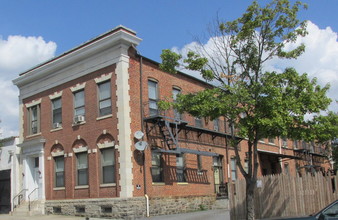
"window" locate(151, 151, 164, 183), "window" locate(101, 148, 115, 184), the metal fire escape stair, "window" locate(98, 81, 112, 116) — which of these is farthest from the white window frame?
"window" locate(151, 151, 164, 183)

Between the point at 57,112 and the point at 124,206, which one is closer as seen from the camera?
the point at 124,206

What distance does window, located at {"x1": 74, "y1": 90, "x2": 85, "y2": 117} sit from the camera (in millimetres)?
22328

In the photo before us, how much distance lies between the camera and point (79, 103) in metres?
22.6

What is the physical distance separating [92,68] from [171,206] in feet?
27.4

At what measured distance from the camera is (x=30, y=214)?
22.8 m

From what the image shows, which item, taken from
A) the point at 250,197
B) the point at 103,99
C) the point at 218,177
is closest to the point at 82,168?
the point at 103,99

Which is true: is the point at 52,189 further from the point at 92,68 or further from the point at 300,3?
the point at 300,3

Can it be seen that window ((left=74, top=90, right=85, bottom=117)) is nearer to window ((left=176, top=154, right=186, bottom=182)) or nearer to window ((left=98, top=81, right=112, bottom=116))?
window ((left=98, top=81, right=112, bottom=116))

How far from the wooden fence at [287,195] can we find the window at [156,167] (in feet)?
19.9

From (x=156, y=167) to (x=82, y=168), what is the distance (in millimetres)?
4032

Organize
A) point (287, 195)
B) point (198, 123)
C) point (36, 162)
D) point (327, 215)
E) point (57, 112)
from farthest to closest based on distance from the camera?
point (198, 123) → point (36, 162) → point (57, 112) → point (287, 195) → point (327, 215)

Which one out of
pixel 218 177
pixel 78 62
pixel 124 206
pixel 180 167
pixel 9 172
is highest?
pixel 78 62

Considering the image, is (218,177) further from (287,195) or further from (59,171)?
(287,195)

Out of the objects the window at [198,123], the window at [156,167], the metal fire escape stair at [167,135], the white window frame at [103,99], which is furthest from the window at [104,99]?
the window at [198,123]
